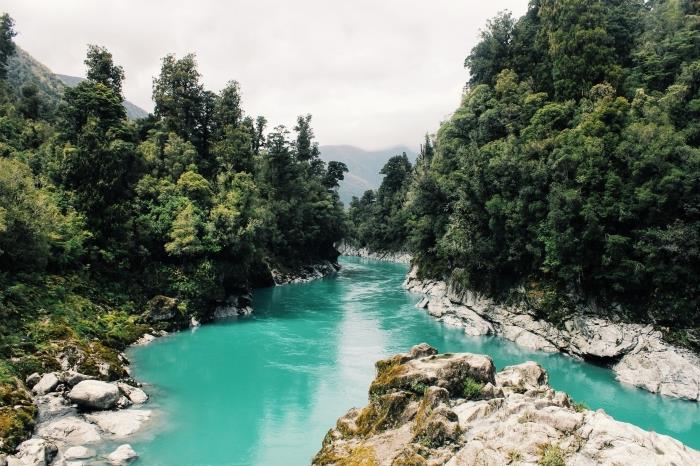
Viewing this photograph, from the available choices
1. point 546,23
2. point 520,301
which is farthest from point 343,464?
point 546,23

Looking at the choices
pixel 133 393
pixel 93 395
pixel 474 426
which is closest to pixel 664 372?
pixel 474 426

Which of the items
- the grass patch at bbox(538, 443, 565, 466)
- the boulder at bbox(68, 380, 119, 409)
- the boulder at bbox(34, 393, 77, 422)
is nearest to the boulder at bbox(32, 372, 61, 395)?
the boulder at bbox(34, 393, 77, 422)

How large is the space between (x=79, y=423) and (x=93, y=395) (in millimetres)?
1502

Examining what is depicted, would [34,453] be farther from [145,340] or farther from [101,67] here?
Answer: [101,67]

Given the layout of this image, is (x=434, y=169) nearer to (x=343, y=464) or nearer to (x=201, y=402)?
(x=201, y=402)

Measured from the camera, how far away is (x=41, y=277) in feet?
94.2

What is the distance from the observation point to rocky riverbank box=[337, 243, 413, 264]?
98.7 m

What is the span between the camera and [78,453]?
669 inches

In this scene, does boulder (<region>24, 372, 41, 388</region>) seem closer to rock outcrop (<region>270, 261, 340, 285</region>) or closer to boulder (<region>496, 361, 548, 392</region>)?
boulder (<region>496, 361, 548, 392</region>)

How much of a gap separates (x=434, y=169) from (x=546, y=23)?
18.1 metres

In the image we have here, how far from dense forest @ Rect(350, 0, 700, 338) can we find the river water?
17.9 ft

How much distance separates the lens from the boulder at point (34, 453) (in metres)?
15.2

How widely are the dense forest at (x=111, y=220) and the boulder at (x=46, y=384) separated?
0.88 m

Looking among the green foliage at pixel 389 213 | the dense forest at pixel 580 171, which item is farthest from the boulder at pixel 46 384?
the green foliage at pixel 389 213
